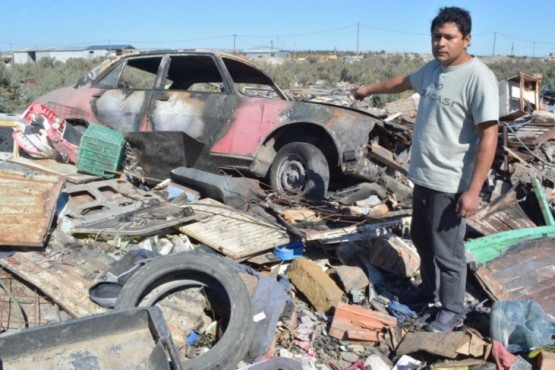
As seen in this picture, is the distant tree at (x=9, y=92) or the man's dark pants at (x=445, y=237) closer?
the man's dark pants at (x=445, y=237)

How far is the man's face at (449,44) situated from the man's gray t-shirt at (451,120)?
0.19 ft

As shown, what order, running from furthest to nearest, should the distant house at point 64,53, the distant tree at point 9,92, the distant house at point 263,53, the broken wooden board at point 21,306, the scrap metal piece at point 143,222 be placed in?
the distant house at point 263,53 < the distant house at point 64,53 < the distant tree at point 9,92 < the scrap metal piece at point 143,222 < the broken wooden board at point 21,306

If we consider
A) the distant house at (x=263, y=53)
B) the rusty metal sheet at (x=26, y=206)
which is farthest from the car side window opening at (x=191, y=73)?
the distant house at (x=263, y=53)

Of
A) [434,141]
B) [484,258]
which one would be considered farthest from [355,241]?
[434,141]

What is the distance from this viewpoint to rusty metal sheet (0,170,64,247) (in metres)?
4.16

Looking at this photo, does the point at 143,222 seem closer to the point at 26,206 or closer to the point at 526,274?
the point at 26,206

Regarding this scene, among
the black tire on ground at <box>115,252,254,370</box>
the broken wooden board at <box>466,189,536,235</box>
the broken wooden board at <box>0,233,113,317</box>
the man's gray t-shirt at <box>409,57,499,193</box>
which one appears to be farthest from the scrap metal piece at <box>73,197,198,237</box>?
the broken wooden board at <box>466,189,536,235</box>

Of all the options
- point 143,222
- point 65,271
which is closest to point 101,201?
point 143,222

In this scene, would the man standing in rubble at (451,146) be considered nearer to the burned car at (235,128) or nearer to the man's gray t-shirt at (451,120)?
the man's gray t-shirt at (451,120)

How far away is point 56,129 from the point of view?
244 inches

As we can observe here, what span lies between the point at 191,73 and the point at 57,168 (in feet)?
7.00

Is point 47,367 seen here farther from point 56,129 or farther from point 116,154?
point 56,129

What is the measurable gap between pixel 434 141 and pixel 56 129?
4.56 m

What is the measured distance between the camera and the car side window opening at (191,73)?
6.43 metres
